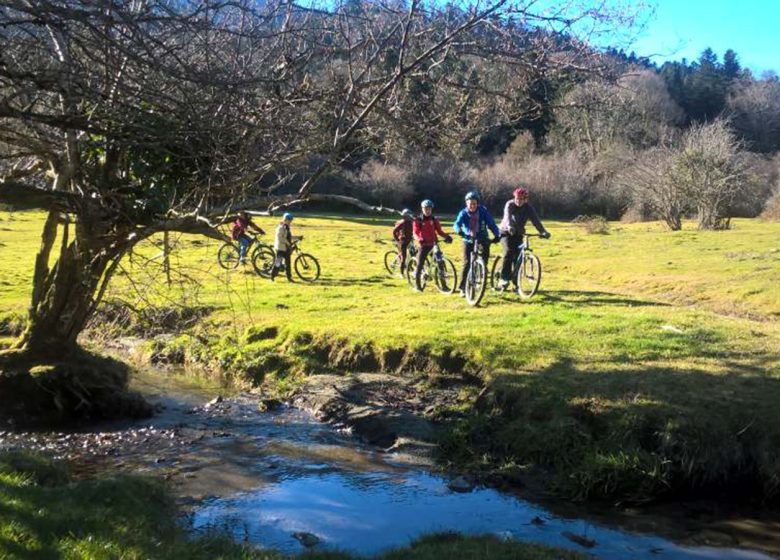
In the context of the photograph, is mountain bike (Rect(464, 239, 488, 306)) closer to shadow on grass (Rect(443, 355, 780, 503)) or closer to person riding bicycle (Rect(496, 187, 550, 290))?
person riding bicycle (Rect(496, 187, 550, 290))

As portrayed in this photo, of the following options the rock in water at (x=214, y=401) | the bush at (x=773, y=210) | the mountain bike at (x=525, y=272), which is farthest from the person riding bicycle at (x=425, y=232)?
the bush at (x=773, y=210)

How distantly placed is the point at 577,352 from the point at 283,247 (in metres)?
10.7

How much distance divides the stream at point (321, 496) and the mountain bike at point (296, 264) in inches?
397

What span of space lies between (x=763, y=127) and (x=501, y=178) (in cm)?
2321

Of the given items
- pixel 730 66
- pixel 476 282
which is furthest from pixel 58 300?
pixel 730 66

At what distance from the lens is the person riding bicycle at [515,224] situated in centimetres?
1298

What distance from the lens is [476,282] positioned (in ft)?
43.4

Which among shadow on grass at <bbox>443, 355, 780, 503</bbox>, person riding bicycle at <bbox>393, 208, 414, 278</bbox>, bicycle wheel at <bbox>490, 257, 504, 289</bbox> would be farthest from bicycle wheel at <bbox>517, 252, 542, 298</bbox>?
shadow on grass at <bbox>443, 355, 780, 503</bbox>

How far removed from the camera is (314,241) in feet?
102

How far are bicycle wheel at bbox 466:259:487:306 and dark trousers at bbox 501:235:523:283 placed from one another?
706mm

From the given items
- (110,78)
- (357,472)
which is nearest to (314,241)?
(357,472)

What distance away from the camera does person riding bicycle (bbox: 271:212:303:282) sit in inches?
731

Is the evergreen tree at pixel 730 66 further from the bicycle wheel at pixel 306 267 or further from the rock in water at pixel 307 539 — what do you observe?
the rock in water at pixel 307 539

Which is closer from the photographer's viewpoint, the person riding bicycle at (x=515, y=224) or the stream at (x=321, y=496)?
the stream at (x=321, y=496)
